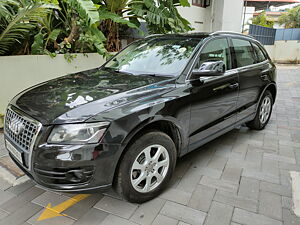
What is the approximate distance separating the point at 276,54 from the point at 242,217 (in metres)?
16.3

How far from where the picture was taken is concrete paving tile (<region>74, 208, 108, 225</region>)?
7.14 feet

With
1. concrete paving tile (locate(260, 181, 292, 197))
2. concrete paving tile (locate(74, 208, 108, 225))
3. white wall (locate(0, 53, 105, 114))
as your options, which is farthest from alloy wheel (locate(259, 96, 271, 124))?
white wall (locate(0, 53, 105, 114))

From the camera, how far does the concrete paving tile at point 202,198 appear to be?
2383 millimetres

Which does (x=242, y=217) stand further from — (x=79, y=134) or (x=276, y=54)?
(x=276, y=54)

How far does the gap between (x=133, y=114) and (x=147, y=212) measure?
957 millimetres

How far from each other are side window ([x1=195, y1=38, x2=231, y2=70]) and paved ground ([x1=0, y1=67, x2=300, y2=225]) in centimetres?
128

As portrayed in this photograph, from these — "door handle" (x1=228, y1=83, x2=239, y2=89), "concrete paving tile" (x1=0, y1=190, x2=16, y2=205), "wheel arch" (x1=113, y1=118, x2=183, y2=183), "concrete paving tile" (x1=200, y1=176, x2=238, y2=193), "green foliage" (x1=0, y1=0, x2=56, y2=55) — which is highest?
"green foliage" (x1=0, y1=0, x2=56, y2=55)

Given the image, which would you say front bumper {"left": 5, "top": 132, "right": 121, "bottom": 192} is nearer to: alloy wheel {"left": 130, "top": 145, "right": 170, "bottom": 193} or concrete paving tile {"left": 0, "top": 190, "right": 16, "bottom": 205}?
alloy wheel {"left": 130, "top": 145, "right": 170, "bottom": 193}

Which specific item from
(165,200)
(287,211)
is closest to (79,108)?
(165,200)

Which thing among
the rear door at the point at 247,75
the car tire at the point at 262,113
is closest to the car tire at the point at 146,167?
the rear door at the point at 247,75

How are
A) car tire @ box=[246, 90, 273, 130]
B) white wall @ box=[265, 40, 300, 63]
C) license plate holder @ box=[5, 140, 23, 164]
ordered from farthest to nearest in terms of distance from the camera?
white wall @ box=[265, 40, 300, 63] < car tire @ box=[246, 90, 273, 130] < license plate holder @ box=[5, 140, 23, 164]

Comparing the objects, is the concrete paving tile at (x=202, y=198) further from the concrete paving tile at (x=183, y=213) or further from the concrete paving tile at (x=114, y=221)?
the concrete paving tile at (x=114, y=221)

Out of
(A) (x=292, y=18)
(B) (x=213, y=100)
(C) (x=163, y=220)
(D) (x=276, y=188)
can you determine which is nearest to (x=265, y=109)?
(B) (x=213, y=100)

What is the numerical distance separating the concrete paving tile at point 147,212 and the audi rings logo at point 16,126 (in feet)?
4.18
